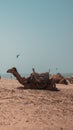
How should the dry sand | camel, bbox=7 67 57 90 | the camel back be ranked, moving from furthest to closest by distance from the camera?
the camel back < camel, bbox=7 67 57 90 < the dry sand

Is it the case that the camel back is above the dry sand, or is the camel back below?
above

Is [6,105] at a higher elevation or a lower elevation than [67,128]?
higher

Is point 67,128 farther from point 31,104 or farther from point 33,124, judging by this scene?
point 31,104

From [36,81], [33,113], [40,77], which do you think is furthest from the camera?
[40,77]

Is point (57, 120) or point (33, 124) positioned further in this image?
point (57, 120)

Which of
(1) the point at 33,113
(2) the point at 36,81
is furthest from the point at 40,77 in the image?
(1) the point at 33,113

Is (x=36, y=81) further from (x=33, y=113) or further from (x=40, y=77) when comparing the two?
(x=33, y=113)

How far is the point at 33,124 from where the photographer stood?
Answer: 1043cm

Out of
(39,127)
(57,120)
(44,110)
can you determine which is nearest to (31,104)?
(44,110)

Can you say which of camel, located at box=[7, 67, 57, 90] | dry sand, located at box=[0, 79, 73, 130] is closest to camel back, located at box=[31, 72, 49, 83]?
camel, located at box=[7, 67, 57, 90]

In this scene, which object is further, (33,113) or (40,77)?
(40,77)

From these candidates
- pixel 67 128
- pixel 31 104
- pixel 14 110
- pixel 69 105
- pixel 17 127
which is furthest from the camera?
pixel 69 105

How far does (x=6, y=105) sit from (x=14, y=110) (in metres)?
0.56

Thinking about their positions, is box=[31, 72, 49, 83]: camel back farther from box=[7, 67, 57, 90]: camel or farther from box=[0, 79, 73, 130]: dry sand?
box=[0, 79, 73, 130]: dry sand
